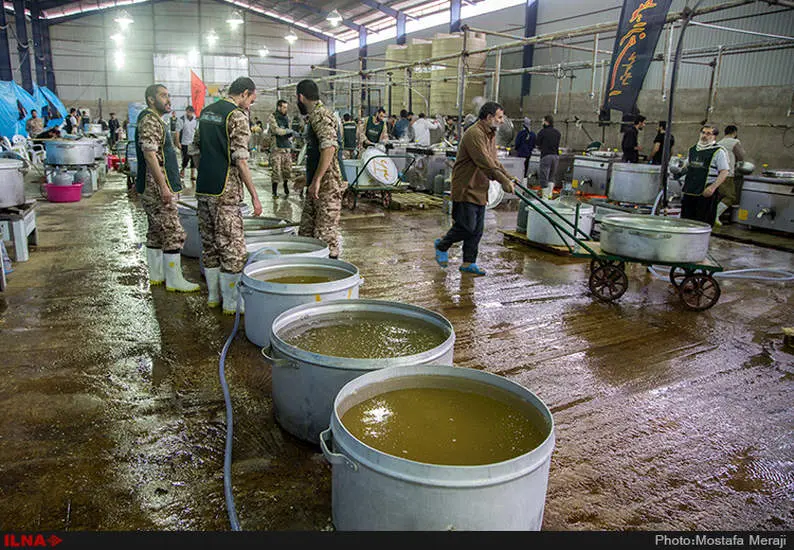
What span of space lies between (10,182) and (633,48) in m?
6.91

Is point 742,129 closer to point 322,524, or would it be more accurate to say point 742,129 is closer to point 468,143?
point 468,143

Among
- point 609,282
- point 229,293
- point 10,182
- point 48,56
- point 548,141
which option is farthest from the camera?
point 48,56

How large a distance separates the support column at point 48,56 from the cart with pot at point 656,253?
35212mm

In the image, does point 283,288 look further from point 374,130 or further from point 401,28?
point 401,28

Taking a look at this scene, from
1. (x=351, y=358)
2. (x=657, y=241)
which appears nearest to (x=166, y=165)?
(x=351, y=358)

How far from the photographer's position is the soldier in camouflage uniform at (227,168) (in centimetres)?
445

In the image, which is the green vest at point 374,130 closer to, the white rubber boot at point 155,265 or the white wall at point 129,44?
the white rubber boot at point 155,265

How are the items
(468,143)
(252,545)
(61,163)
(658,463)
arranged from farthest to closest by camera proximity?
(61,163) < (468,143) < (658,463) < (252,545)

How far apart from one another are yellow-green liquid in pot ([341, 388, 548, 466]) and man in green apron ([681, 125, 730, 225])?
20.6 ft

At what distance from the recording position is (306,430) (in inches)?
113

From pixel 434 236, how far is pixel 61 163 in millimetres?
8131

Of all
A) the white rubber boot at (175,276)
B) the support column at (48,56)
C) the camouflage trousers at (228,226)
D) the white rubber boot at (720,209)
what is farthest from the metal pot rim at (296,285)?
the support column at (48,56)

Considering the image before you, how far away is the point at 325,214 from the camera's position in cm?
524

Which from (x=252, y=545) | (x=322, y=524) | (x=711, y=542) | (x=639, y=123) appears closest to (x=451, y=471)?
(x=252, y=545)
